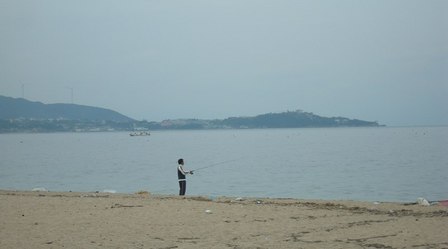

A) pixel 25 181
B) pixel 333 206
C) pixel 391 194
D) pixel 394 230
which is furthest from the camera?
pixel 25 181

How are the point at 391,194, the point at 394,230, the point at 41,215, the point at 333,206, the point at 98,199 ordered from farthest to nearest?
the point at 391,194 → the point at 98,199 → the point at 333,206 → the point at 41,215 → the point at 394,230

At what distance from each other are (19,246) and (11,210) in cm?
561

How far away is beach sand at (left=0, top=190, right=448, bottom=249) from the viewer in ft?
35.2

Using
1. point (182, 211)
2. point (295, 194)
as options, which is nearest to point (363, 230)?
point (182, 211)

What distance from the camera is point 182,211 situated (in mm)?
15422

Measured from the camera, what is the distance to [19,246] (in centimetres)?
1034

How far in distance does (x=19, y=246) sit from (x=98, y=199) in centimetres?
→ 835

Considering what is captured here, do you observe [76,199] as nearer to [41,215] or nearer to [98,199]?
[98,199]

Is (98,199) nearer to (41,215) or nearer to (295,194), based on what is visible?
(41,215)

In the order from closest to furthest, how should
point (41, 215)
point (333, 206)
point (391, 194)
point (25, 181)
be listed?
point (41, 215), point (333, 206), point (391, 194), point (25, 181)

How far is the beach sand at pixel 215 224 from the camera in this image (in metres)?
10.7

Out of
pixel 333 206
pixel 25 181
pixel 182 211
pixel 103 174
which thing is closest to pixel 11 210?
pixel 182 211

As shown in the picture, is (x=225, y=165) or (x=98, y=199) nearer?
(x=98, y=199)

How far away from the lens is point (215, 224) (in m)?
13.1
